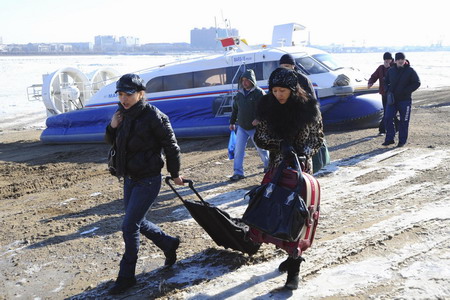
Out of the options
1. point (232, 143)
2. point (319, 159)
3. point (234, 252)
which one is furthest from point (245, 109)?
point (234, 252)

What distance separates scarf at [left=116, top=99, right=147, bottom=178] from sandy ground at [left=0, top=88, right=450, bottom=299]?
0.95 metres

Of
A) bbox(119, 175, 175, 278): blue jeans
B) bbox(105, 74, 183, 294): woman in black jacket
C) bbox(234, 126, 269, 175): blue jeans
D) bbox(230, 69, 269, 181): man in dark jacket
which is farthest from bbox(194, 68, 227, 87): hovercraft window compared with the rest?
bbox(119, 175, 175, 278): blue jeans

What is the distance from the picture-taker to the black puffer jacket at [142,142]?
3.79m

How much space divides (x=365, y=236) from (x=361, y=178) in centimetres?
212

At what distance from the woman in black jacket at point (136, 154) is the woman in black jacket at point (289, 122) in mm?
711

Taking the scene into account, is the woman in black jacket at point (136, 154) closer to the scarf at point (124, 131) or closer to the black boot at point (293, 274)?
the scarf at point (124, 131)

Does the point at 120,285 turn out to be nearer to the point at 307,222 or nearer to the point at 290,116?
the point at 307,222

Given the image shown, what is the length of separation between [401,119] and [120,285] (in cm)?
596

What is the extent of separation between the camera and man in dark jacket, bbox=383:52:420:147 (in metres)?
8.28

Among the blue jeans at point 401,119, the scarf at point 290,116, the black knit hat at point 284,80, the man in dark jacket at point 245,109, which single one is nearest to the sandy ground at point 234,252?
the blue jeans at point 401,119

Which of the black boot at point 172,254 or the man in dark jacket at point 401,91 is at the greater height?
the man in dark jacket at point 401,91

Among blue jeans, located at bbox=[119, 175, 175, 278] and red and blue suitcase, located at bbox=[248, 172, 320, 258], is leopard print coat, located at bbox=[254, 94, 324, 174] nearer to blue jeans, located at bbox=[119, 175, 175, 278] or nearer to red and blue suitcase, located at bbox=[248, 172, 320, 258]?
red and blue suitcase, located at bbox=[248, 172, 320, 258]

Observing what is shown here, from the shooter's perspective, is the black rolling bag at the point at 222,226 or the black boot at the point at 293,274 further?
the black rolling bag at the point at 222,226

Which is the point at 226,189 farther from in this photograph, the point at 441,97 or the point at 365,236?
the point at 441,97
